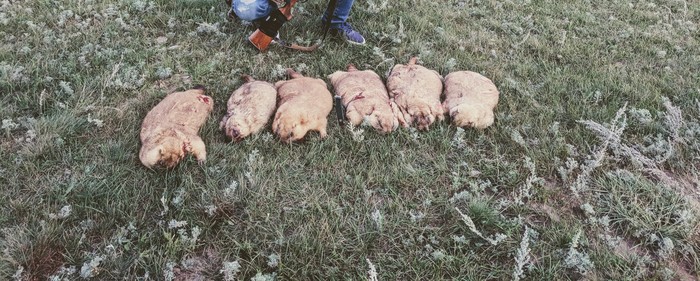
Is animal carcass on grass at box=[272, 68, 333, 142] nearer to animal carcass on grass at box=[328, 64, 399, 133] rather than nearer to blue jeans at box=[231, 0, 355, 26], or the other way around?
animal carcass on grass at box=[328, 64, 399, 133]

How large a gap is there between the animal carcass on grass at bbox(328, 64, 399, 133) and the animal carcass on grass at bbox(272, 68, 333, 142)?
0.55ft

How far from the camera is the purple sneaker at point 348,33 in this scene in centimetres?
525

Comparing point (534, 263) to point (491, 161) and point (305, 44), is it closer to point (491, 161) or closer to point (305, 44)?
point (491, 161)

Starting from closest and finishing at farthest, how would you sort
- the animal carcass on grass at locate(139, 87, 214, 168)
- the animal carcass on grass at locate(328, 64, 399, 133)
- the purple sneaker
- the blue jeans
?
the animal carcass on grass at locate(139, 87, 214, 168)
the animal carcass on grass at locate(328, 64, 399, 133)
the blue jeans
the purple sneaker

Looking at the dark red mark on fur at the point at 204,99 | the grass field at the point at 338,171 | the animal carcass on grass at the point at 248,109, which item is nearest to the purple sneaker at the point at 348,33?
the grass field at the point at 338,171

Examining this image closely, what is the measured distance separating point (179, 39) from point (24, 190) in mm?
2417

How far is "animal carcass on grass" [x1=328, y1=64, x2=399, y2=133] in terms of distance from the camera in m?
3.89

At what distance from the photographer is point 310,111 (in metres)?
3.78

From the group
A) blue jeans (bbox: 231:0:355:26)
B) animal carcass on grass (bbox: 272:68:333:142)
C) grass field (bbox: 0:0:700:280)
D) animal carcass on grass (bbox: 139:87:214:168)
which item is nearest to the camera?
grass field (bbox: 0:0:700:280)

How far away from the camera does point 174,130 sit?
347 cm

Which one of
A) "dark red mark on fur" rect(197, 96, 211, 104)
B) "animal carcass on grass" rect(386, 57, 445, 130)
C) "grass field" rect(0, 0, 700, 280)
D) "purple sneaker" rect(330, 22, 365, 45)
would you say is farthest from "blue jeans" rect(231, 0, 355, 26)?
"animal carcass on grass" rect(386, 57, 445, 130)

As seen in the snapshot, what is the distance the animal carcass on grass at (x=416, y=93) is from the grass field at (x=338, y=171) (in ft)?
0.48

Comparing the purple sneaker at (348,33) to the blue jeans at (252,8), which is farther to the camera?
the purple sneaker at (348,33)

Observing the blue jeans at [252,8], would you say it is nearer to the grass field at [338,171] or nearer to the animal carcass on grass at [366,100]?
the grass field at [338,171]
